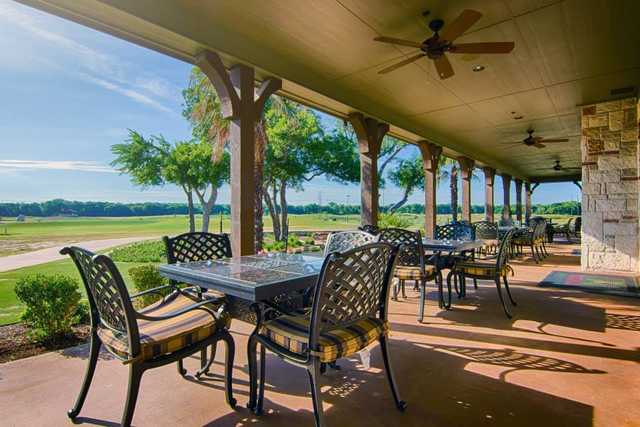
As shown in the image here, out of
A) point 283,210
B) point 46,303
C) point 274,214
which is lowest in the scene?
point 46,303

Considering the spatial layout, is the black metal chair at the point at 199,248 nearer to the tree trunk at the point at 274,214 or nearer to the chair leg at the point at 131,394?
the chair leg at the point at 131,394

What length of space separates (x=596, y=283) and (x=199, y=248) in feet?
18.5

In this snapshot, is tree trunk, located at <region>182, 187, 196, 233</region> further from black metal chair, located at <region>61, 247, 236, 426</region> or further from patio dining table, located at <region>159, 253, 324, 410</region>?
black metal chair, located at <region>61, 247, 236, 426</region>

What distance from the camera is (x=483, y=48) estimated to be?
3352 mm

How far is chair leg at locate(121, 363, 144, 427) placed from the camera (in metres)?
1.50

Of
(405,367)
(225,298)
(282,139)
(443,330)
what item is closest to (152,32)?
(225,298)

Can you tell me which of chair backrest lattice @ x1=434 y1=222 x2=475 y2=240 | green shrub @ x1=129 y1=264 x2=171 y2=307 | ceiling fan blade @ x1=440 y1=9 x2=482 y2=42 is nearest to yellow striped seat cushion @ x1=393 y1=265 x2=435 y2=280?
chair backrest lattice @ x1=434 y1=222 x2=475 y2=240

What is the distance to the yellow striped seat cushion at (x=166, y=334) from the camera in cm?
160

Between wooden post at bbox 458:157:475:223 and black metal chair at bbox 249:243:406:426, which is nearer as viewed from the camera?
black metal chair at bbox 249:243:406:426

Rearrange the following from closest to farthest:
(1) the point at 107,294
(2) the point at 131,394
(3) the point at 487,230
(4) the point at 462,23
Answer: (2) the point at 131,394, (1) the point at 107,294, (4) the point at 462,23, (3) the point at 487,230

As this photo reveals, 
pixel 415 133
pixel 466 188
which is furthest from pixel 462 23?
pixel 466 188

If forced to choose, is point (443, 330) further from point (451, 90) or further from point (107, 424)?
point (451, 90)

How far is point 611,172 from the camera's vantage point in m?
5.96

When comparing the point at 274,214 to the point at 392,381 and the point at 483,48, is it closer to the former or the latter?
the point at 483,48
